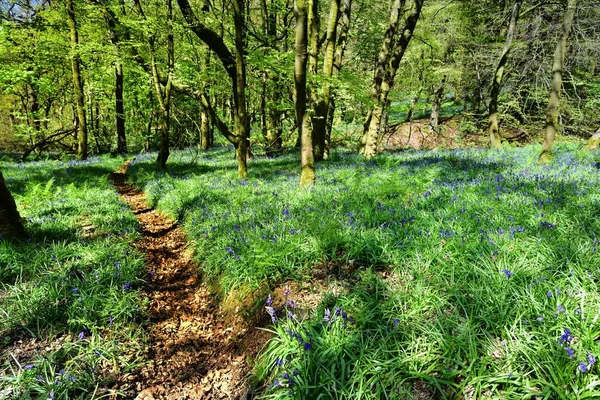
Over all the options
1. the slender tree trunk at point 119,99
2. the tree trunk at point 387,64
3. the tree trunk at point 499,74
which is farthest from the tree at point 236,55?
the tree trunk at point 499,74

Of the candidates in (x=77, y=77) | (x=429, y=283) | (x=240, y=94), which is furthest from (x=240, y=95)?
(x=77, y=77)

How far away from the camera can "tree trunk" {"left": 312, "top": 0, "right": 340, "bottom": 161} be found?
10.4 m

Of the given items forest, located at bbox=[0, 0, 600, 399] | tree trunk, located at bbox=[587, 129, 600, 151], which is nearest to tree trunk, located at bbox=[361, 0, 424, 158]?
forest, located at bbox=[0, 0, 600, 399]

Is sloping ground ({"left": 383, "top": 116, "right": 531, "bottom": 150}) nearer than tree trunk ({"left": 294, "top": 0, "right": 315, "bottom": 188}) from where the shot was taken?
No

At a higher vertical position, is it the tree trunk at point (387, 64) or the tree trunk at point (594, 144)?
the tree trunk at point (387, 64)

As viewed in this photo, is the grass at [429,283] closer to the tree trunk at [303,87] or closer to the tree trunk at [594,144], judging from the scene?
the tree trunk at [303,87]

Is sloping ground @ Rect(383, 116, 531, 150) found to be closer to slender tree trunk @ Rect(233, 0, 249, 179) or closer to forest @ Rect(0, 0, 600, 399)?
slender tree trunk @ Rect(233, 0, 249, 179)

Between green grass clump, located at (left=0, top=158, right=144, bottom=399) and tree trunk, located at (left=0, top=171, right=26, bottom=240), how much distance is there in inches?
8.2

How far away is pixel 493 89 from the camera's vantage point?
1462 centimetres

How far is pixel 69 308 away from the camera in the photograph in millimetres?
3533

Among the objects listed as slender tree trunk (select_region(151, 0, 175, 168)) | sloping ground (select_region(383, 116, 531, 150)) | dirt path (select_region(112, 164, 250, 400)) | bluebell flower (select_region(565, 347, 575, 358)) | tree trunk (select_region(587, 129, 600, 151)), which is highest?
slender tree trunk (select_region(151, 0, 175, 168))

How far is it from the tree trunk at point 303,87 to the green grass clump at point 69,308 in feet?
15.3

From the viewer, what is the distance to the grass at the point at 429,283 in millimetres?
2246

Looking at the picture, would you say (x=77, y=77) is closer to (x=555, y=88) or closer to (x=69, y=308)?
(x=69, y=308)
